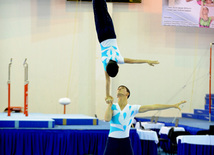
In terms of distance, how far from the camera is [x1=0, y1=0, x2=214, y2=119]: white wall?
1127cm

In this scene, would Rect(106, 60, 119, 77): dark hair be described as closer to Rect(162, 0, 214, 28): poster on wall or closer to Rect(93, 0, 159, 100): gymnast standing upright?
Rect(93, 0, 159, 100): gymnast standing upright

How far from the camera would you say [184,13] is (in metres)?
10.8

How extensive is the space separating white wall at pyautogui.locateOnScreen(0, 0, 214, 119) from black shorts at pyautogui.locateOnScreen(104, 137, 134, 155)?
7.21 meters

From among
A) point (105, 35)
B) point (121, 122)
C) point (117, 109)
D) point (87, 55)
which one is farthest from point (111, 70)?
point (87, 55)

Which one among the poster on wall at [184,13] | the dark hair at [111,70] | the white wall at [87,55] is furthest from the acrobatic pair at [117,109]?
the white wall at [87,55]

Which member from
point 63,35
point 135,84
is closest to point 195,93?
point 135,84

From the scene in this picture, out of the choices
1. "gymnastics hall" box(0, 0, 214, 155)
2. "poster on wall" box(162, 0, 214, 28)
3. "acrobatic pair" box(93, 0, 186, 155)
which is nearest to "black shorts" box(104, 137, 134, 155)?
"acrobatic pair" box(93, 0, 186, 155)

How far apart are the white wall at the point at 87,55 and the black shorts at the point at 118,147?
23.7 feet

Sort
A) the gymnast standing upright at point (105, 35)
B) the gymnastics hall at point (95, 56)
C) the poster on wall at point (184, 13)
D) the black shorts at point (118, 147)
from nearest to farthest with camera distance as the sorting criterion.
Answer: the black shorts at point (118, 147), the gymnast standing upright at point (105, 35), the poster on wall at point (184, 13), the gymnastics hall at point (95, 56)

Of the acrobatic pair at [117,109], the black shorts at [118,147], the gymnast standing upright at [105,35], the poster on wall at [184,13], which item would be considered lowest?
the black shorts at [118,147]

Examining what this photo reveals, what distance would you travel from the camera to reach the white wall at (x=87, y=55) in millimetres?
11266

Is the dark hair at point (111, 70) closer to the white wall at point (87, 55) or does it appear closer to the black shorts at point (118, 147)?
the black shorts at point (118, 147)

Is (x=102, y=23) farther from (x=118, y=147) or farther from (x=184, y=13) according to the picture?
(x=184, y=13)

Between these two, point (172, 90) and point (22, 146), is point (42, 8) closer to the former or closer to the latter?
point (172, 90)
